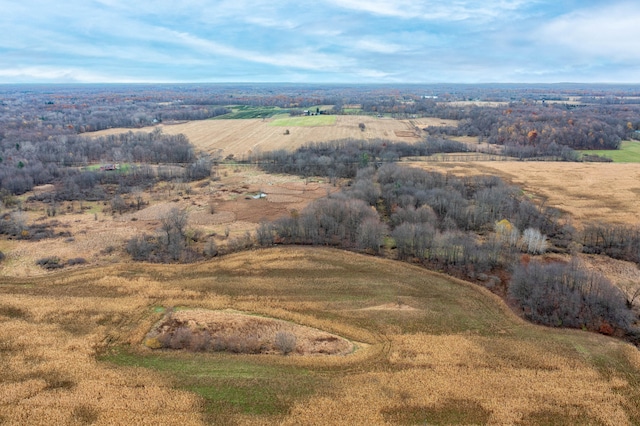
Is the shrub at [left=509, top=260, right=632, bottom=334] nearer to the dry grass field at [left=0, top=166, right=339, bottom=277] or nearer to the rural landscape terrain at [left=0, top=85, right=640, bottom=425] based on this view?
the rural landscape terrain at [left=0, top=85, right=640, bottom=425]

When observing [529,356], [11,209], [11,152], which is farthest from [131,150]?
[529,356]

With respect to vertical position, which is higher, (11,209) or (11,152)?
(11,152)

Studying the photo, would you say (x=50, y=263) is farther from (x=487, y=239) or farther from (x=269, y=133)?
(x=269, y=133)

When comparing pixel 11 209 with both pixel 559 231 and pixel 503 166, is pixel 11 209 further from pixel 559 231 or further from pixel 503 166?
pixel 503 166

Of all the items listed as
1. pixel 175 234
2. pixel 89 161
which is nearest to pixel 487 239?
pixel 175 234

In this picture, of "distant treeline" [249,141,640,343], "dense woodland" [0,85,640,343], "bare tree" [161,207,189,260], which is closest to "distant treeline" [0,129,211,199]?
"dense woodland" [0,85,640,343]

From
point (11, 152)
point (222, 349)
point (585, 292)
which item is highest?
point (11, 152)
